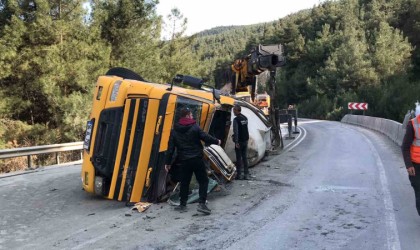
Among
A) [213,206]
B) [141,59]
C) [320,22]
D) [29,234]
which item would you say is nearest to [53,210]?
[29,234]

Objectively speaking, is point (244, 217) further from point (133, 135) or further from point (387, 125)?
point (387, 125)

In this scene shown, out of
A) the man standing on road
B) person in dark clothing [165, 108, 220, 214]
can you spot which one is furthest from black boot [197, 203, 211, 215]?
the man standing on road

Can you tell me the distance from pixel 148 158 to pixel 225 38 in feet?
575

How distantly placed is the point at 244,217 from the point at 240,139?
3.33 meters

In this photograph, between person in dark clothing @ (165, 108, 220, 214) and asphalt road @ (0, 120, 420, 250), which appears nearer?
asphalt road @ (0, 120, 420, 250)

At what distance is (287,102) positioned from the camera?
7262 cm

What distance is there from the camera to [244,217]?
6227 mm

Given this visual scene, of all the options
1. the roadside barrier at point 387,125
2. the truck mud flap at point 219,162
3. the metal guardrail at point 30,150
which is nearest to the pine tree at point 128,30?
the metal guardrail at point 30,150

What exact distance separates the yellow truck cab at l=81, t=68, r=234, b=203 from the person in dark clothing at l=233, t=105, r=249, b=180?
1.62 m

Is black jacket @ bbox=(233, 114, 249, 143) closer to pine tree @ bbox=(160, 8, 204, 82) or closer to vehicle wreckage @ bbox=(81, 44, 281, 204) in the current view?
vehicle wreckage @ bbox=(81, 44, 281, 204)

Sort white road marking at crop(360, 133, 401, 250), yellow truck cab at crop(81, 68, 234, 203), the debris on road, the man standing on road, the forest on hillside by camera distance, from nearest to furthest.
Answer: white road marking at crop(360, 133, 401, 250) → the man standing on road → the debris on road → yellow truck cab at crop(81, 68, 234, 203) → the forest on hillside

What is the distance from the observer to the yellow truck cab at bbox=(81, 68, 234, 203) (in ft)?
22.9

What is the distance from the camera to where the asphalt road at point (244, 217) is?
5156 millimetres

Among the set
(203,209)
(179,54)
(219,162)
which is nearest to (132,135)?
(203,209)
